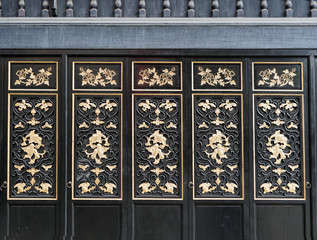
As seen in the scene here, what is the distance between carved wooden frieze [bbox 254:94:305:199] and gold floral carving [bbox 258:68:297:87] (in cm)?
13

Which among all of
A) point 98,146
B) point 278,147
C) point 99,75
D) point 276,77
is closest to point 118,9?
point 99,75

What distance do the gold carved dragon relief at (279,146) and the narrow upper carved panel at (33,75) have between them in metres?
2.10

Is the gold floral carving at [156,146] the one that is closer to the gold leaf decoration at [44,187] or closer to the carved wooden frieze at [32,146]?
the carved wooden frieze at [32,146]

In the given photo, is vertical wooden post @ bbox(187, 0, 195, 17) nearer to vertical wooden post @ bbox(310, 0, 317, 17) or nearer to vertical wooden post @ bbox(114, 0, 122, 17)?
vertical wooden post @ bbox(114, 0, 122, 17)

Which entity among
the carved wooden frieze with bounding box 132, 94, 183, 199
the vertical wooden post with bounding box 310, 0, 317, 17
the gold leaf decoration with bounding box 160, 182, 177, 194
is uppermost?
the vertical wooden post with bounding box 310, 0, 317, 17

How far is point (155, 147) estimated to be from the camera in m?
2.76

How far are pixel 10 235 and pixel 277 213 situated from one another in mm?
2637

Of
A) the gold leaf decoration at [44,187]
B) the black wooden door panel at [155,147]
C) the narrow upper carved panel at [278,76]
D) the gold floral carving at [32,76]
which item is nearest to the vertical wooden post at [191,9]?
the black wooden door panel at [155,147]

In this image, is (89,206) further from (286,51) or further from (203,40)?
(286,51)

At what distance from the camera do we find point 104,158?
2766 mm

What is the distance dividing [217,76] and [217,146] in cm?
70

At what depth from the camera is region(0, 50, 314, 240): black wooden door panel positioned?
2.73 m

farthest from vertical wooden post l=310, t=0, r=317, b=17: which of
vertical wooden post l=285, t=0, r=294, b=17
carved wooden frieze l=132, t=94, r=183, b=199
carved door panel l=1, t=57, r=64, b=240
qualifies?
carved door panel l=1, t=57, r=64, b=240

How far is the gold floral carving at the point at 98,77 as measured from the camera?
2.79 m
